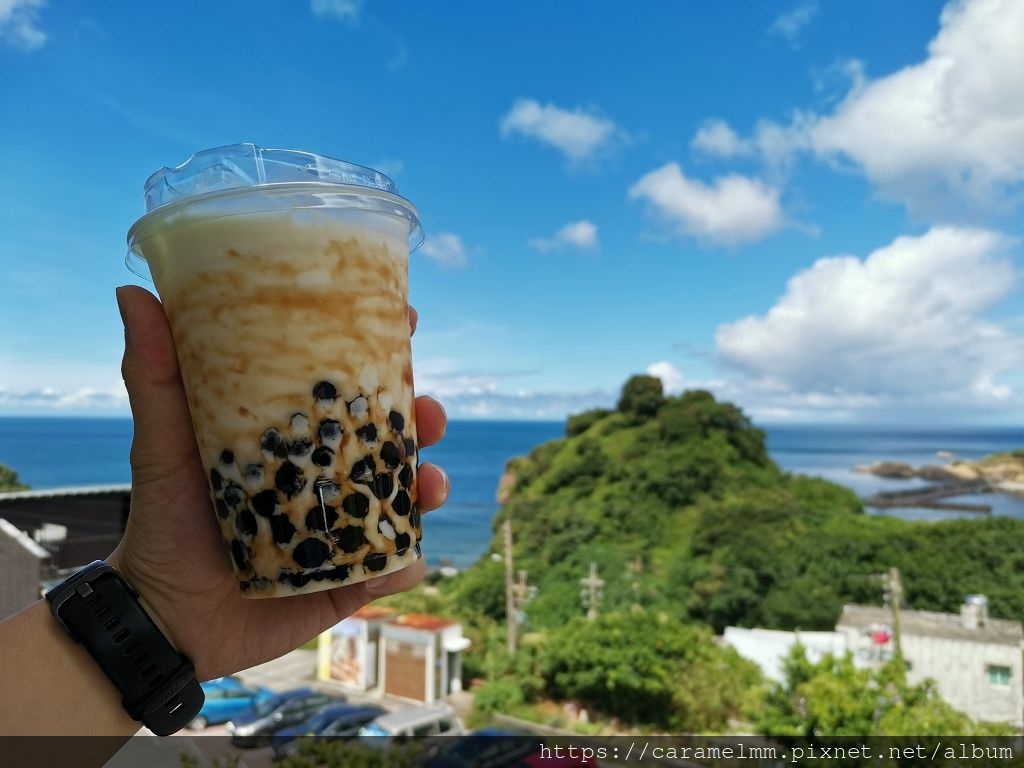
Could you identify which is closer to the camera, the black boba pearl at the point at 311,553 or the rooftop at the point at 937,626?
the black boba pearl at the point at 311,553

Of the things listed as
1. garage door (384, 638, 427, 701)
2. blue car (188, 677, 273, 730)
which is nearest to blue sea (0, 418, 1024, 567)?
garage door (384, 638, 427, 701)

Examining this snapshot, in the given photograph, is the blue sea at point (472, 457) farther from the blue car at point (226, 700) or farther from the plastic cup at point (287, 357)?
the plastic cup at point (287, 357)

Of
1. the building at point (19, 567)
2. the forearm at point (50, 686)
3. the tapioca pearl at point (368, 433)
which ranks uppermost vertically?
the tapioca pearl at point (368, 433)

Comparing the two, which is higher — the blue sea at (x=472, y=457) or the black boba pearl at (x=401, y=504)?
the black boba pearl at (x=401, y=504)

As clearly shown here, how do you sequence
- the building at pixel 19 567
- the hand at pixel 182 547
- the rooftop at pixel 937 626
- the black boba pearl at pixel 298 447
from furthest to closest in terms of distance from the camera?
the rooftop at pixel 937 626
the building at pixel 19 567
the hand at pixel 182 547
the black boba pearl at pixel 298 447

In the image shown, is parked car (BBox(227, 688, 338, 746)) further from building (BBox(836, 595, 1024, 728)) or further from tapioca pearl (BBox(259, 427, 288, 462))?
tapioca pearl (BBox(259, 427, 288, 462))

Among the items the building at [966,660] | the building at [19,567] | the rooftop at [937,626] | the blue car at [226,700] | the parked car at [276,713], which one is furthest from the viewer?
the rooftop at [937,626]

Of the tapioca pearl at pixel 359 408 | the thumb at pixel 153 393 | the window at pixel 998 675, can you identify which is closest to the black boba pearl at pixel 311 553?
the tapioca pearl at pixel 359 408

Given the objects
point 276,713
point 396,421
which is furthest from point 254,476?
point 276,713
